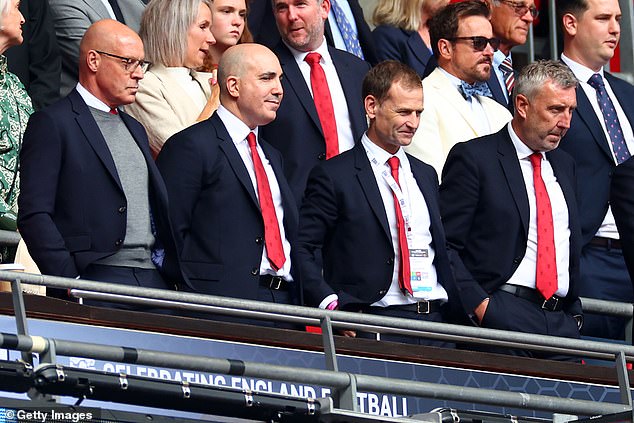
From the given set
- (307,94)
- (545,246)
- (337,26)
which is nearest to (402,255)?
(545,246)

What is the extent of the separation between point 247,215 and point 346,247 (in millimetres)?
551

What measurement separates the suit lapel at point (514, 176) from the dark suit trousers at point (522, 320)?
15.4 inches

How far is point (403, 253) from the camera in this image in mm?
8945

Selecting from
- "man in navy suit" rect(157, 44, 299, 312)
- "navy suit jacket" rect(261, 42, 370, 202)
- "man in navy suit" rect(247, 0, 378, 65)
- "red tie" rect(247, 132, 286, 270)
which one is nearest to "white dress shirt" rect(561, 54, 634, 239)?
"man in navy suit" rect(247, 0, 378, 65)

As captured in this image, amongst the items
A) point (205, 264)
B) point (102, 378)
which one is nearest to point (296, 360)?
point (205, 264)

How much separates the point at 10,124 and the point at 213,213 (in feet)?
3.58

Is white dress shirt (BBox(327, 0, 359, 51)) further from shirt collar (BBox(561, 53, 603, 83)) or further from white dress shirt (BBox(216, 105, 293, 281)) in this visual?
white dress shirt (BBox(216, 105, 293, 281))

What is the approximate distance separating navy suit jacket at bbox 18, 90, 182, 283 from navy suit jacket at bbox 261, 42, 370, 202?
1.22m

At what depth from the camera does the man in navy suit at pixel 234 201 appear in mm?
8633

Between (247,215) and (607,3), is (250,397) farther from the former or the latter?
(607,3)

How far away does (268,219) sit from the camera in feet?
28.9

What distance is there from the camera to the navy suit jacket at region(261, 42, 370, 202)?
961 centimetres

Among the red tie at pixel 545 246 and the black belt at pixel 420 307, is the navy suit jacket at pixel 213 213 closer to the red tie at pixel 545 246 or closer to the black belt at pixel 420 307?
the black belt at pixel 420 307

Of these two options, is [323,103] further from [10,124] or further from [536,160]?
[10,124]
